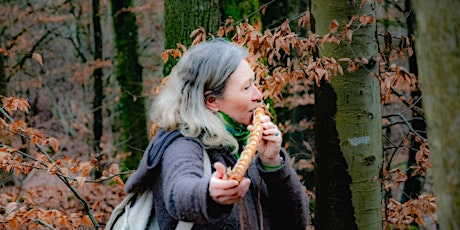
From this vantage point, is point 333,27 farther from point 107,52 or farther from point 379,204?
point 107,52

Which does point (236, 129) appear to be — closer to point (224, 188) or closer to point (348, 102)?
point (224, 188)

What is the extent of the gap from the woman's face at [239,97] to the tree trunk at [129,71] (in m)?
10.7

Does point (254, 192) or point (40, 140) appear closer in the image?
point (254, 192)

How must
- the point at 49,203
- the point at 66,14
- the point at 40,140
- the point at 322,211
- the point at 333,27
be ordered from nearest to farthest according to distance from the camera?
the point at 333,27 < the point at 322,211 < the point at 40,140 < the point at 49,203 < the point at 66,14

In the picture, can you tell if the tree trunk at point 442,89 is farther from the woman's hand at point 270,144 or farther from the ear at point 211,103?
the ear at point 211,103

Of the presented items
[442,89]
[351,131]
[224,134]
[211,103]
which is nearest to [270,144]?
[224,134]

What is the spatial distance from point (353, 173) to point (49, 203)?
8.58 metres

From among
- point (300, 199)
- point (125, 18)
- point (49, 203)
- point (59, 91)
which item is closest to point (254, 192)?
point (300, 199)

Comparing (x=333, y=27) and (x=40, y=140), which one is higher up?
(x=333, y=27)

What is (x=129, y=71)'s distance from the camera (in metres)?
13.2

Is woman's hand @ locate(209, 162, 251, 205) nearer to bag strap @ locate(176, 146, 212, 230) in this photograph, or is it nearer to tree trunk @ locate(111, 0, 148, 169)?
bag strap @ locate(176, 146, 212, 230)

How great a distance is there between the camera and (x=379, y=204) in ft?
12.1

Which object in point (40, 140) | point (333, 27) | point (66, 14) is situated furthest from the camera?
point (66, 14)

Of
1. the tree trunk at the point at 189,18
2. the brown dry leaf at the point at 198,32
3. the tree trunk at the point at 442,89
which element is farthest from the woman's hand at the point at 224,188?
the tree trunk at the point at 189,18
